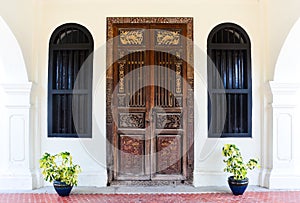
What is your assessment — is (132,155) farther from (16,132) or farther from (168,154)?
(16,132)

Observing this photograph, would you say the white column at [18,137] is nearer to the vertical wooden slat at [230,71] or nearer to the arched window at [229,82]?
the arched window at [229,82]

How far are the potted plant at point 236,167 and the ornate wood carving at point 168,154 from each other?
815mm

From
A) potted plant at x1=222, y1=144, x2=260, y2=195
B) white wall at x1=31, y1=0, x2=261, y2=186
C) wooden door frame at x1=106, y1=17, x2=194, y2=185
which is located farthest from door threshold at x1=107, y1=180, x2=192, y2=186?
potted plant at x1=222, y1=144, x2=260, y2=195

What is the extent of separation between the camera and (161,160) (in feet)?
21.0

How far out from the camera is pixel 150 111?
6.38 meters

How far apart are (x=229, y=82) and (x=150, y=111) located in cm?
147

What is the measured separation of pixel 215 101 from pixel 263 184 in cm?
161

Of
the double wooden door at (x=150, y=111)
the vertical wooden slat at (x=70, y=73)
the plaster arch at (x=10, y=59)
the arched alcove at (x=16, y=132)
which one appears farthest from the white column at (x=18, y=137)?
the double wooden door at (x=150, y=111)

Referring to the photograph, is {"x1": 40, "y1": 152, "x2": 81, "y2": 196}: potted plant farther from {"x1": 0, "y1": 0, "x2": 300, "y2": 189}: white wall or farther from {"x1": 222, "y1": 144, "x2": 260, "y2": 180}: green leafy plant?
{"x1": 222, "y1": 144, "x2": 260, "y2": 180}: green leafy plant

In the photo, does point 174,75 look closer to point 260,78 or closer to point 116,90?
point 116,90

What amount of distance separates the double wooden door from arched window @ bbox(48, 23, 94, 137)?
1.60ft

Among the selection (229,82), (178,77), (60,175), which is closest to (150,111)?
(178,77)

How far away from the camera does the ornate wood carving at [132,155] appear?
6391mm

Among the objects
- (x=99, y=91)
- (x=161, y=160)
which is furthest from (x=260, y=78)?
(x=99, y=91)
